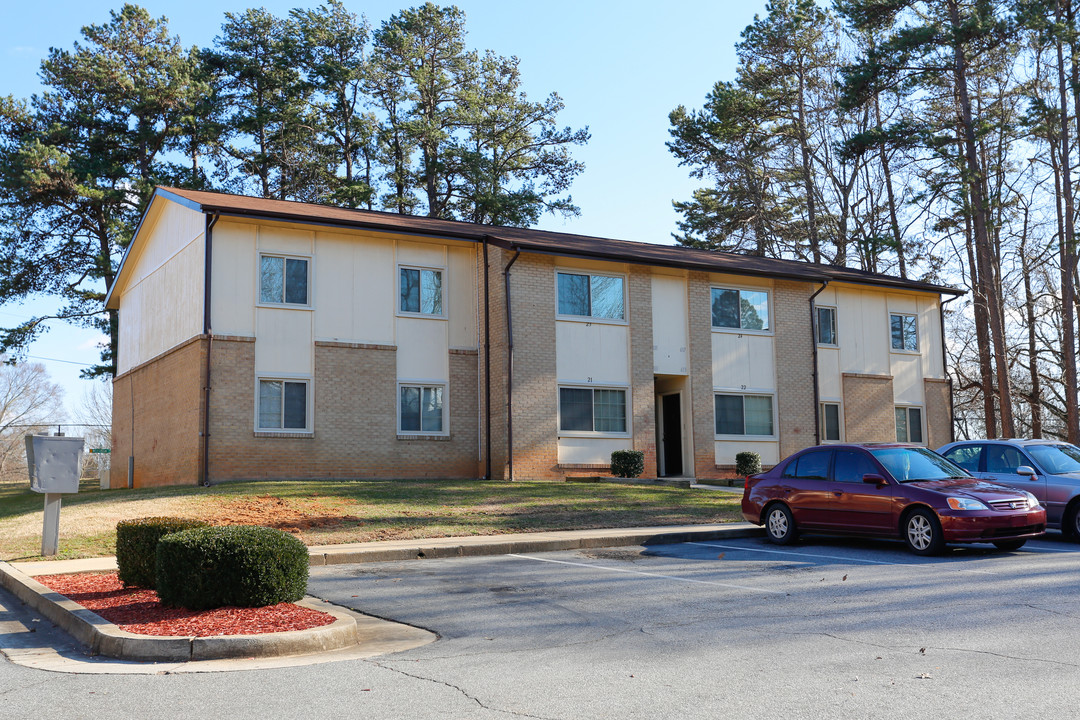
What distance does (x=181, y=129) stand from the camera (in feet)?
132

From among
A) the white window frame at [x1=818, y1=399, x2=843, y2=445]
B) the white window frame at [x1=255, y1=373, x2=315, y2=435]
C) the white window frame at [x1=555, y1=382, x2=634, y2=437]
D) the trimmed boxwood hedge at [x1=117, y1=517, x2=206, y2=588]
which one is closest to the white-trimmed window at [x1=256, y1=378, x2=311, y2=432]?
the white window frame at [x1=255, y1=373, x2=315, y2=435]

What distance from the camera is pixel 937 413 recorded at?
3183cm

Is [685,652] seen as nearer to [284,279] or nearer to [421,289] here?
[284,279]

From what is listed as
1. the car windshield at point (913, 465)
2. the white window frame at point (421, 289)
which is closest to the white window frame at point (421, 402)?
the white window frame at point (421, 289)

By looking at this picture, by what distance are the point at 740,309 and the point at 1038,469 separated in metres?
13.5

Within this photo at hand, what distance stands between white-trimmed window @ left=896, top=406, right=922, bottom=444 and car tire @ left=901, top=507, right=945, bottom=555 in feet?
62.5

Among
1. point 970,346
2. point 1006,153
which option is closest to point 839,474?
point 1006,153

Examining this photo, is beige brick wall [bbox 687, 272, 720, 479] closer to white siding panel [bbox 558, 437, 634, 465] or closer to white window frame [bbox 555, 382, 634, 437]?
white window frame [bbox 555, 382, 634, 437]

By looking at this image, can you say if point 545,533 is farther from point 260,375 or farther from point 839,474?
point 260,375

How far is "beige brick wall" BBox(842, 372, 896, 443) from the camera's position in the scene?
98.0 ft

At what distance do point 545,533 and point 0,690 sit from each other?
1022 cm

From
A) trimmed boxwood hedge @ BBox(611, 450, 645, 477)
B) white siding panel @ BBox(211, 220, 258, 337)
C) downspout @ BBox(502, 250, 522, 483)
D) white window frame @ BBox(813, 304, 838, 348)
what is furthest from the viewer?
white window frame @ BBox(813, 304, 838, 348)

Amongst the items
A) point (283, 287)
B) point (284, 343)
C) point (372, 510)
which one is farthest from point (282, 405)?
point (372, 510)

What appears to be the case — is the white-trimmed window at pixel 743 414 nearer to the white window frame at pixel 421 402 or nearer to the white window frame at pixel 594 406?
the white window frame at pixel 594 406
